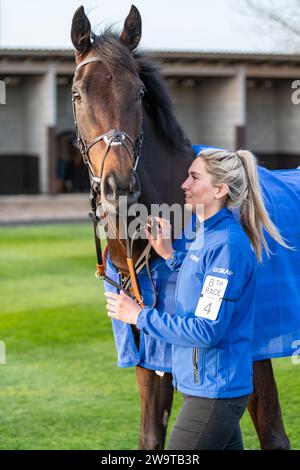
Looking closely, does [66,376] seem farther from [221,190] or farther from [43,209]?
[43,209]

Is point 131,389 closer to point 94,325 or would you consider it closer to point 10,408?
point 10,408

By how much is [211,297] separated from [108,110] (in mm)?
936

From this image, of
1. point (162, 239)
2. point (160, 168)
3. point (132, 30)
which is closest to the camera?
point (162, 239)

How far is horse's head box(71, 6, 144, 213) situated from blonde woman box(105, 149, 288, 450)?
0.28 meters

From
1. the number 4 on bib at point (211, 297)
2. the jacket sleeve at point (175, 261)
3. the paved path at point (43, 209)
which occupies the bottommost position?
the paved path at point (43, 209)

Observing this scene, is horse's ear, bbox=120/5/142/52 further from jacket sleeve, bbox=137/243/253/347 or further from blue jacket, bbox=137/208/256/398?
jacket sleeve, bbox=137/243/253/347

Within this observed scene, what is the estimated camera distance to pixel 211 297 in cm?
288

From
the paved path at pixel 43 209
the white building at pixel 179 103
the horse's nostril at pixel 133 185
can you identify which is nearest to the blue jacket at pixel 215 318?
the horse's nostril at pixel 133 185

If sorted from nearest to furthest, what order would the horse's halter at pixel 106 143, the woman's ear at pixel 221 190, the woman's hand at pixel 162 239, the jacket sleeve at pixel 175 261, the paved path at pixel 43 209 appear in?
the woman's ear at pixel 221 190, the horse's halter at pixel 106 143, the woman's hand at pixel 162 239, the jacket sleeve at pixel 175 261, the paved path at pixel 43 209

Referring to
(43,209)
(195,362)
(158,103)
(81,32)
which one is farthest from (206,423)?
(43,209)

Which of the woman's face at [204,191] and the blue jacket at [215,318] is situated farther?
the woman's face at [204,191]

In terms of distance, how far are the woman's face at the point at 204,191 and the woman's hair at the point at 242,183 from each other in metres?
0.02

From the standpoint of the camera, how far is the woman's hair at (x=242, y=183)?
309cm

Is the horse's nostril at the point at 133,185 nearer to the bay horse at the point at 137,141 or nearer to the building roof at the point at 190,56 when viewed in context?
the bay horse at the point at 137,141
